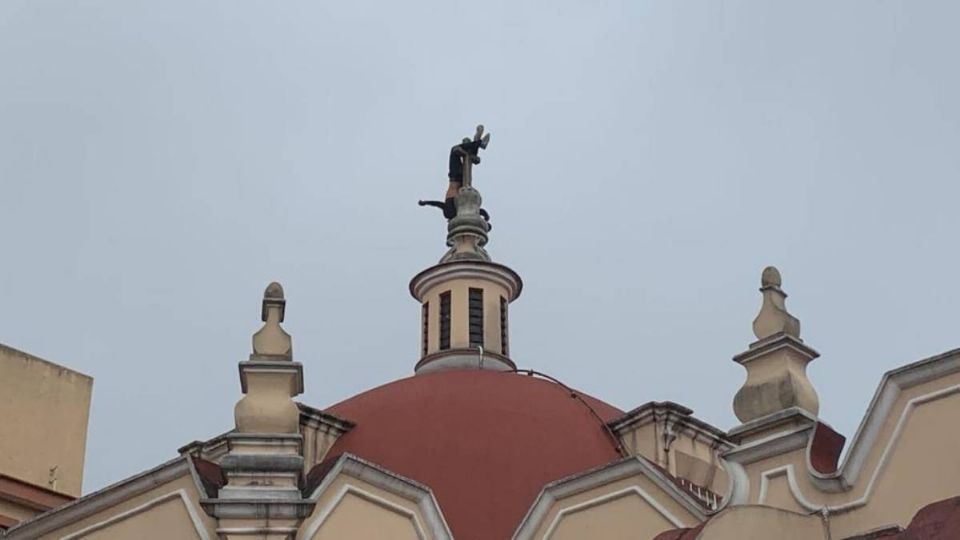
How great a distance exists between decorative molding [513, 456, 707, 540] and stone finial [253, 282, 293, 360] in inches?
114

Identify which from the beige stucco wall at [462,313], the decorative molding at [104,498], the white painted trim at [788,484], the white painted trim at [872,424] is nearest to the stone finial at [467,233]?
the beige stucco wall at [462,313]

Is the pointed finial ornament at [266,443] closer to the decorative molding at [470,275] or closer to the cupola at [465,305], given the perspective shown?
the cupola at [465,305]

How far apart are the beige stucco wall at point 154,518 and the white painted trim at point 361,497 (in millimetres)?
947

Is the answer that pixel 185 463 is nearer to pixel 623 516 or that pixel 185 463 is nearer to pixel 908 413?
pixel 623 516

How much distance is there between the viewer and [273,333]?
50.9 ft

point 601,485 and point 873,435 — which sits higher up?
point 601,485

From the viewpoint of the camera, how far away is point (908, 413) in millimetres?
13320

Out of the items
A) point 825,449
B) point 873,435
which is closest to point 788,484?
point 825,449

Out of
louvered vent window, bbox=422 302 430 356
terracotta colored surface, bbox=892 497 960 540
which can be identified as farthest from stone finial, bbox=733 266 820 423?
louvered vent window, bbox=422 302 430 356

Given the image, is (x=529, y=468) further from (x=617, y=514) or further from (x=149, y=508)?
(x=149, y=508)

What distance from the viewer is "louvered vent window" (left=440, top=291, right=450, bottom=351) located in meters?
23.6

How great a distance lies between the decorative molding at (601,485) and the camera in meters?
14.8

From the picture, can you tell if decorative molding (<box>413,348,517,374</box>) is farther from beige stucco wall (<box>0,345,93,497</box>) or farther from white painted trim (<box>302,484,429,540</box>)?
white painted trim (<box>302,484,429,540</box>)

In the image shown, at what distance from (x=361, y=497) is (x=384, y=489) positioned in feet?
0.80
